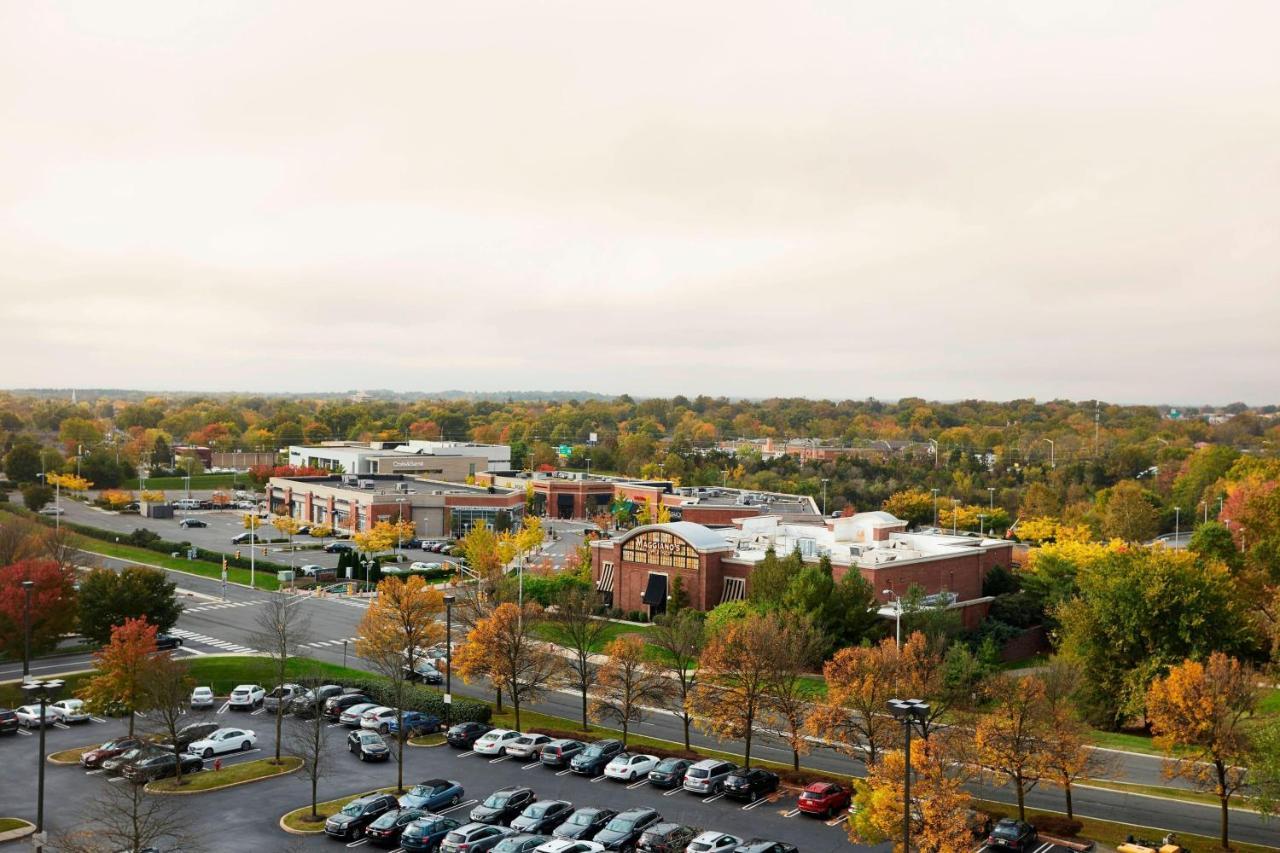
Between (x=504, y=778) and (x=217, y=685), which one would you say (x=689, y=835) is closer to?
(x=504, y=778)

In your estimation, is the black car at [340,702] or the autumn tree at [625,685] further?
the black car at [340,702]

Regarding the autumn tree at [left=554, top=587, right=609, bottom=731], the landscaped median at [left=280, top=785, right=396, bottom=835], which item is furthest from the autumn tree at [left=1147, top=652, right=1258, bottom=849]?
the landscaped median at [left=280, top=785, right=396, bottom=835]

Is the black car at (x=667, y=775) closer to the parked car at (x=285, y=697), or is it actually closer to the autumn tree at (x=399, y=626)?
the autumn tree at (x=399, y=626)

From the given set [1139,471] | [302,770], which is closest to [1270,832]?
[302,770]

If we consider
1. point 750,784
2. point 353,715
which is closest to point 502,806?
point 750,784

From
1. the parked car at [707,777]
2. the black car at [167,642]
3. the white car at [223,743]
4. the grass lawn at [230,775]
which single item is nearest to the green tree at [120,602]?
the black car at [167,642]

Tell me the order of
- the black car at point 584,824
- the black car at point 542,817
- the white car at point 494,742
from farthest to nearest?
1. the white car at point 494,742
2. the black car at point 542,817
3. the black car at point 584,824

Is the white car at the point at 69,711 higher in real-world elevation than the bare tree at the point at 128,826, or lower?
lower

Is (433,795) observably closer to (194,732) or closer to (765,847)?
(765,847)
